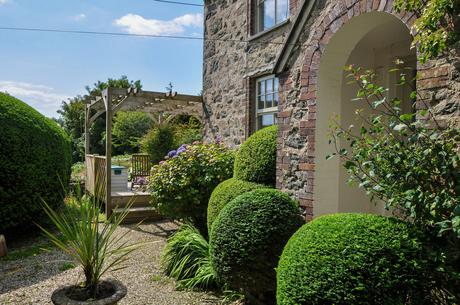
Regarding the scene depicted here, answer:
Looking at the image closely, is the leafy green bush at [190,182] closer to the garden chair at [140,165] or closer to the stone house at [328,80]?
the stone house at [328,80]

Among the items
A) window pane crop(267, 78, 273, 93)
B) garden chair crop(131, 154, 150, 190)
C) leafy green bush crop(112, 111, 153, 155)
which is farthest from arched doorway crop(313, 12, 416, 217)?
leafy green bush crop(112, 111, 153, 155)

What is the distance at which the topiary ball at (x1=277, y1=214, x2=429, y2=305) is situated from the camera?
2412 millimetres

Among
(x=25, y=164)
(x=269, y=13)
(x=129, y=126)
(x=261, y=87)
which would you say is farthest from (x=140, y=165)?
(x=129, y=126)

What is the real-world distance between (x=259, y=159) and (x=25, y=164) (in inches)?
179

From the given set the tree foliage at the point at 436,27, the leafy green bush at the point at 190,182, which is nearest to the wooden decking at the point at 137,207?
the leafy green bush at the point at 190,182

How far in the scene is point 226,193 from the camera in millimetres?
5094

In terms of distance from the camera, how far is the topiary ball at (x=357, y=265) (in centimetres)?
241

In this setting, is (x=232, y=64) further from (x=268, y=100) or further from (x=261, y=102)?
(x=268, y=100)

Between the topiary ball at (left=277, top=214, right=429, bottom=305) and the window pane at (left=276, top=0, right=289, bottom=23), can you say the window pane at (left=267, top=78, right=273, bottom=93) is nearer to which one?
the window pane at (left=276, top=0, right=289, bottom=23)

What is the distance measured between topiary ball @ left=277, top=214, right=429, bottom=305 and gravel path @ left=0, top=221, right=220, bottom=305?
1.95 m

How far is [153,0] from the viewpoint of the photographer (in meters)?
5.59

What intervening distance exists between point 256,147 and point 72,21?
424cm

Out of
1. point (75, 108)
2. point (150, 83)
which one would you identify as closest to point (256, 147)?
point (75, 108)

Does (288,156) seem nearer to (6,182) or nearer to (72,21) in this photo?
(72,21)
